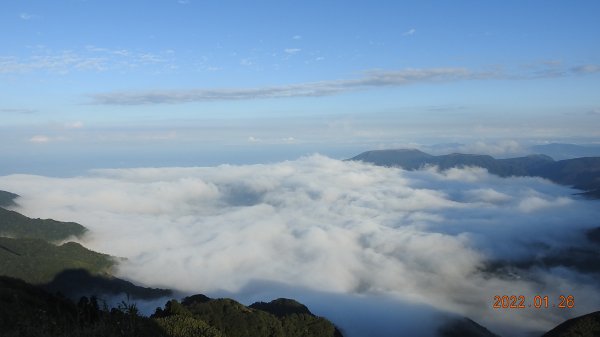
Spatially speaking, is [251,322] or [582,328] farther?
[251,322]

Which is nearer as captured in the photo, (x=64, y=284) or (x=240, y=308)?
(x=240, y=308)

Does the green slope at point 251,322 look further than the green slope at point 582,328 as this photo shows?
Yes

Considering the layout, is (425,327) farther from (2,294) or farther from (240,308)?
(2,294)

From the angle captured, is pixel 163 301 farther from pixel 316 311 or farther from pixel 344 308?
pixel 344 308

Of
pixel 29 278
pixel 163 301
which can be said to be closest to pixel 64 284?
pixel 29 278

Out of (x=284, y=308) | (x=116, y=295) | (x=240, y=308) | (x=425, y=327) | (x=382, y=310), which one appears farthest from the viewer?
(x=382, y=310)

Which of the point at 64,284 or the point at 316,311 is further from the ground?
the point at 64,284

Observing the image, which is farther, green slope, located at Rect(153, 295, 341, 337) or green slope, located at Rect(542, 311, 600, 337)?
green slope, located at Rect(153, 295, 341, 337)

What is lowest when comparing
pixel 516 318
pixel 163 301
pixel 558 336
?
pixel 516 318

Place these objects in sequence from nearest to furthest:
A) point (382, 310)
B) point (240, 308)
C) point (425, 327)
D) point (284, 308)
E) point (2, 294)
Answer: point (2, 294) < point (240, 308) < point (284, 308) < point (425, 327) < point (382, 310)
